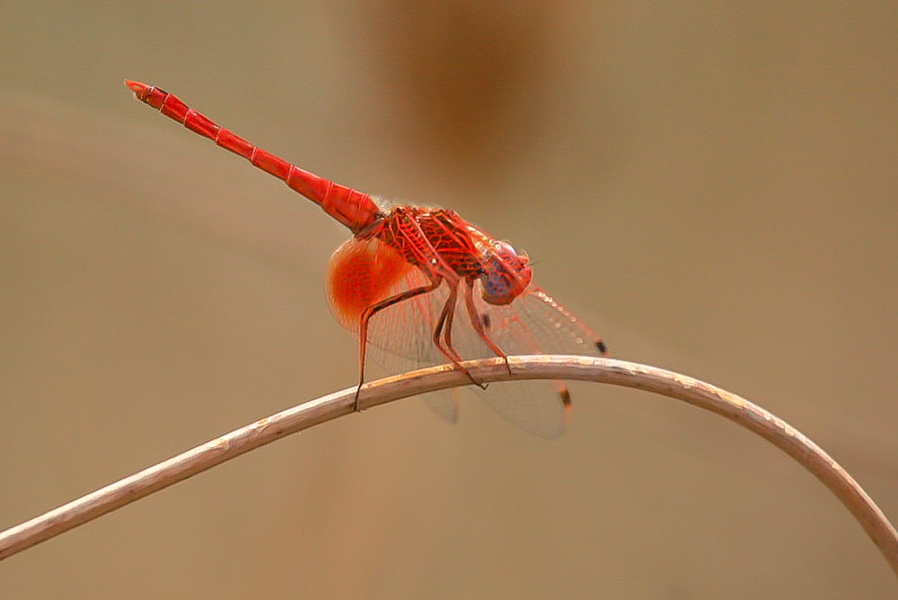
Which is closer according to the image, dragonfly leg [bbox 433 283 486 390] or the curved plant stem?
the curved plant stem

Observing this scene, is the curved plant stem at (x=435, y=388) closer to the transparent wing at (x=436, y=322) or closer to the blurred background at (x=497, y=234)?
the transparent wing at (x=436, y=322)

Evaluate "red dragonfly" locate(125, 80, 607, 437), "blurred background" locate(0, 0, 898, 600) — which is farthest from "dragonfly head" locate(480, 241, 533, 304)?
"blurred background" locate(0, 0, 898, 600)

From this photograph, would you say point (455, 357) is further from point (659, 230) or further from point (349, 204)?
point (659, 230)

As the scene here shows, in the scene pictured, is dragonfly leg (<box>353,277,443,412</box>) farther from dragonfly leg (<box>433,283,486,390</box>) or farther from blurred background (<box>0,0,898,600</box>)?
blurred background (<box>0,0,898,600</box>)

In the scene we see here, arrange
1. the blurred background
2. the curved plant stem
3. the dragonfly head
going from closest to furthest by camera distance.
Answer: the curved plant stem
the dragonfly head
the blurred background

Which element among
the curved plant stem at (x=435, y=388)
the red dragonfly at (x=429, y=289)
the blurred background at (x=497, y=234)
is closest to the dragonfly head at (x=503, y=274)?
the red dragonfly at (x=429, y=289)

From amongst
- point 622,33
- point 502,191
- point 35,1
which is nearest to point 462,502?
point 502,191

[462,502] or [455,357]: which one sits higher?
[455,357]
